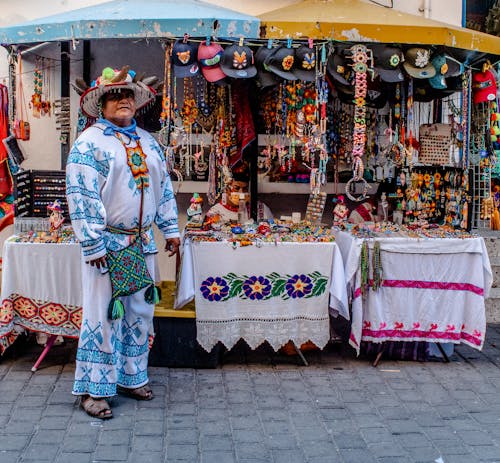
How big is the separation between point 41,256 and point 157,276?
81 cm

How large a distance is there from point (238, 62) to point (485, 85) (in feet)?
7.03

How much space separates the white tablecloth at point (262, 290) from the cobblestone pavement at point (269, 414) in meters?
0.28

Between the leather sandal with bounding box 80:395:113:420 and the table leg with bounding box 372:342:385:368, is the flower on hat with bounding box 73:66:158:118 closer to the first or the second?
the leather sandal with bounding box 80:395:113:420

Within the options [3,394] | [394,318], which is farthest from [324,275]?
[3,394]

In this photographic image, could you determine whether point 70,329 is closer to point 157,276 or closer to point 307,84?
point 157,276

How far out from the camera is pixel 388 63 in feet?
17.5

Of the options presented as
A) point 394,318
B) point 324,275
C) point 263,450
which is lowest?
point 263,450

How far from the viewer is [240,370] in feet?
16.6

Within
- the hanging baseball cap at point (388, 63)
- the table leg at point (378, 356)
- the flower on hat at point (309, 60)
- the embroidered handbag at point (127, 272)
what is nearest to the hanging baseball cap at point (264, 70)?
the flower on hat at point (309, 60)

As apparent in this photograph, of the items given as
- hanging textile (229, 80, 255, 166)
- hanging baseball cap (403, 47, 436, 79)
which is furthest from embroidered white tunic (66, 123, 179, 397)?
hanging baseball cap (403, 47, 436, 79)

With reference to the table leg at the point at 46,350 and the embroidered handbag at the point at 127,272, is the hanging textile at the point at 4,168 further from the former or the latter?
the embroidered handbag at the point at 127,272

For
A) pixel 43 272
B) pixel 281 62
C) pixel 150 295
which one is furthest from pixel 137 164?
pixel 281 62

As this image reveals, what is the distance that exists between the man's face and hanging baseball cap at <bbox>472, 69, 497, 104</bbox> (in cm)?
306

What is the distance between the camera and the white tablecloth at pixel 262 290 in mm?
4973
